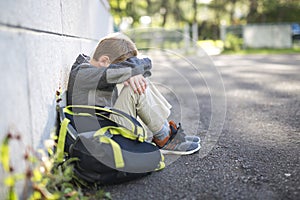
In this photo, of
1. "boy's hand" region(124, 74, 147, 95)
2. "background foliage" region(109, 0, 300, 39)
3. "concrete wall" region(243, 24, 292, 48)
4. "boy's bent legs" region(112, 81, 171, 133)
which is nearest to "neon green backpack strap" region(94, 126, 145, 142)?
"boy's bent legs" region(112, 81, 171, 133)

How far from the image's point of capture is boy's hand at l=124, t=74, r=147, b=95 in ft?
6.97

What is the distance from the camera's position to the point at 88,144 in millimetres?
1808

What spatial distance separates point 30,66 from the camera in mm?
1559

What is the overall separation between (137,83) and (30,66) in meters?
0.72

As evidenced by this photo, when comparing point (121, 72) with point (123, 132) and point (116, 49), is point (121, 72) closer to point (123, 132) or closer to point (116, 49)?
point (116, 49)

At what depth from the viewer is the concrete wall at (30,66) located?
51.6 inches

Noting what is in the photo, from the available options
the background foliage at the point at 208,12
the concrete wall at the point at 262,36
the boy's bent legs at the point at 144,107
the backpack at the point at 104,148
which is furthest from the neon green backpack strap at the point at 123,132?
the concrete wall at the point at 262,36

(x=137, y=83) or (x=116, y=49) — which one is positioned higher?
(x=116, y=49)

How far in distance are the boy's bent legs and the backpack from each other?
15 cm

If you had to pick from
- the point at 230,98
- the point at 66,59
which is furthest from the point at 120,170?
the point at 230,98

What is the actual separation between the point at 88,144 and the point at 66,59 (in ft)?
2.85

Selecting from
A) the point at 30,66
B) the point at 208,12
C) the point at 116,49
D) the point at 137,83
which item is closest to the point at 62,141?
the point at 30,66

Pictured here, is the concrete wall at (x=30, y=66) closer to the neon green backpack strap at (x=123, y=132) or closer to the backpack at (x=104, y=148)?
the backpack at (x=104, y=148)

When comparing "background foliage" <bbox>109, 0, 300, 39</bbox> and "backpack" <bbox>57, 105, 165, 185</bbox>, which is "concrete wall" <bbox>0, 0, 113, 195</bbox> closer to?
"backpack" <bbox>57, 105, 165, 185</bbox>
